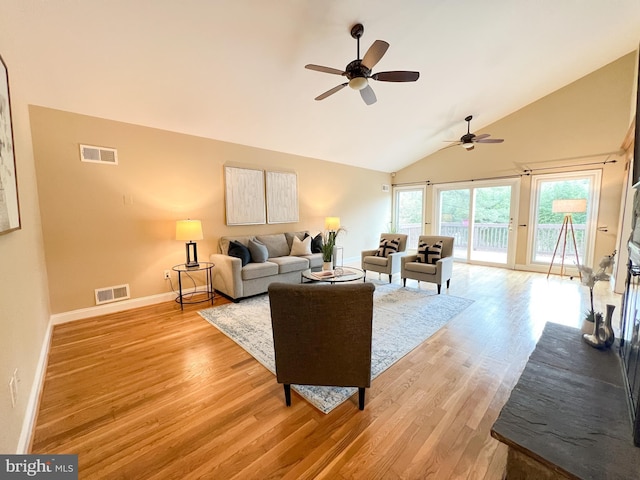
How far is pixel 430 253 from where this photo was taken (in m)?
4.30

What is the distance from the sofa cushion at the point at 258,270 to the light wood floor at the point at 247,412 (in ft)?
3.30

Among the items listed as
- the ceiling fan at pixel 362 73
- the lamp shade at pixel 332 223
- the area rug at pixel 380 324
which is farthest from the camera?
the lamp shade at pixel 332 223

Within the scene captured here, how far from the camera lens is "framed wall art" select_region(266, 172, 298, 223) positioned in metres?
4.94

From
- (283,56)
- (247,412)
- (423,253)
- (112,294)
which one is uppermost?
(283,56)

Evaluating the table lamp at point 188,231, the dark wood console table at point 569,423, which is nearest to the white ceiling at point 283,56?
the table lamp at point 188,231

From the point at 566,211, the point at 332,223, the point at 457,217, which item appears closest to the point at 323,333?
the point at 332,223

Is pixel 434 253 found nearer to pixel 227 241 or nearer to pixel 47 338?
pixel 227 241

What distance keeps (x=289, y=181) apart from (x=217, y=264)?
2.21 metres

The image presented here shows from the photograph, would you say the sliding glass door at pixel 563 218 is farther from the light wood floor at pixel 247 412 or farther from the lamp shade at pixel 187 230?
the lamp shade at pixel 187 230

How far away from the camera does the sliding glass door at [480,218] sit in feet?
19.2

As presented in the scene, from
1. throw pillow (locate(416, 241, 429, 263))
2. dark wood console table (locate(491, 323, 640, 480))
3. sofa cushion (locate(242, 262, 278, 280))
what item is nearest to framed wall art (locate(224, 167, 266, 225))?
sofa cushion (locate(242, 262, 278, 280))

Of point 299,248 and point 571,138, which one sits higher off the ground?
point 571,138

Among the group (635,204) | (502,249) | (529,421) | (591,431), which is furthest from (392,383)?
(502,249)

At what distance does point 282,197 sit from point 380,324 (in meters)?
3.16
